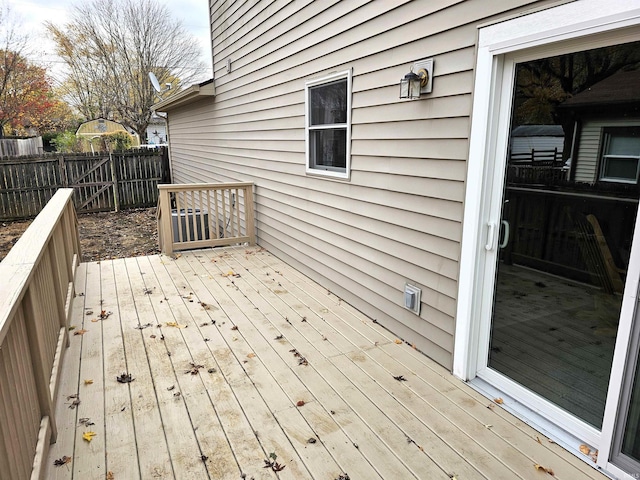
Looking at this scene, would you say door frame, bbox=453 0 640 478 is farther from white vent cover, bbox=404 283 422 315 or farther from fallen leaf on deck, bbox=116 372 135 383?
fallen leaf on deck, bbox=116 372 135 383

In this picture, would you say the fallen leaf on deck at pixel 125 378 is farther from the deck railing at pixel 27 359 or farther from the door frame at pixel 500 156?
the door frame at pixel 500 156

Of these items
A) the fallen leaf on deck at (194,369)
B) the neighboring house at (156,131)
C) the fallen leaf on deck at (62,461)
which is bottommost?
the fallen leaf on deck at (194,369)

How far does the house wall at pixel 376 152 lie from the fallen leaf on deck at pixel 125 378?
1.96m

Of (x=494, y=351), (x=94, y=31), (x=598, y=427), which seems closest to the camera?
(x=598, y=427)

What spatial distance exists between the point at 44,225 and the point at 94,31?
74.7 feet

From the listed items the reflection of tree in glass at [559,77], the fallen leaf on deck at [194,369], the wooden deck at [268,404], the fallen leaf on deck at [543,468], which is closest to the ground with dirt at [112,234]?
the wooden deck at [268,404]

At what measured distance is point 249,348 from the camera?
319cm

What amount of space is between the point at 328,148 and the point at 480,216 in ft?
7.21

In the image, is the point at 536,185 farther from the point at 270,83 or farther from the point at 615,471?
the point at 270,83

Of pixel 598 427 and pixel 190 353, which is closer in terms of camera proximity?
pixel 598 427

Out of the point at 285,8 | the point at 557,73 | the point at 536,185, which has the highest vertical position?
the point at 285,8

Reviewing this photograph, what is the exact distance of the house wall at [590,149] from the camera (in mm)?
2027

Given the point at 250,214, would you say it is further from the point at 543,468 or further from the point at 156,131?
the point at 156,131

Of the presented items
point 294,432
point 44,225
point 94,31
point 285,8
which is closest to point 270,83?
point 285,8
